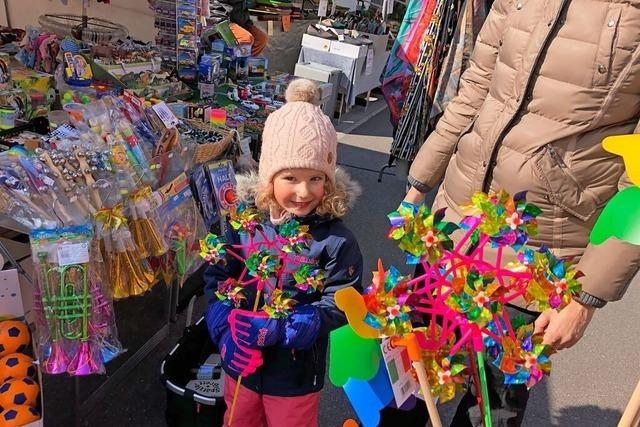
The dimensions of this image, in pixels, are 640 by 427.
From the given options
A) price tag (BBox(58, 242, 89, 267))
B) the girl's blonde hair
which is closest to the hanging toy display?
the girl's blonde hair

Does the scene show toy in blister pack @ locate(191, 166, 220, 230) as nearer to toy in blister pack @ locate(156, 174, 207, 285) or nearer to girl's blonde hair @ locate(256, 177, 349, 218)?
toy in blister pack @ locate(156, 174, 207, 285)

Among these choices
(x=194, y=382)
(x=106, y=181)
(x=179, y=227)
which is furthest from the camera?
(x=179, y=227)

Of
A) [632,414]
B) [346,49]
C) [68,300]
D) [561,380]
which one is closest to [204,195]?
[68,300]

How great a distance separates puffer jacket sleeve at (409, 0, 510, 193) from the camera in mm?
1604

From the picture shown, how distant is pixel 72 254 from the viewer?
171 centimetres

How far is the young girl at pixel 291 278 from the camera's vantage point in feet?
4.83

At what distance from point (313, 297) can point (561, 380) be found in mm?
2070

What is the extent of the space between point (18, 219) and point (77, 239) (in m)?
0.21

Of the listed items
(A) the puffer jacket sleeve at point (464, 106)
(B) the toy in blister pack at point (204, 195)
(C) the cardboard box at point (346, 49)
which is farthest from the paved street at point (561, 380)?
(C) the cardboard box at point (346, 49)

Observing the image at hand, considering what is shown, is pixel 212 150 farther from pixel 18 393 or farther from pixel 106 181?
pixel 18 393

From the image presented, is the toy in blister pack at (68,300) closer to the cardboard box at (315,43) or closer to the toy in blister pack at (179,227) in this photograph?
the toy in blister pack at (179,227)

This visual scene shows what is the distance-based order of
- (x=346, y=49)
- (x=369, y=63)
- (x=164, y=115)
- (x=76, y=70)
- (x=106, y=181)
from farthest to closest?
(x=369, y=63), (x=346, y=49), (x=76, y=70), (x=164, y=115), (x=106, y=181)

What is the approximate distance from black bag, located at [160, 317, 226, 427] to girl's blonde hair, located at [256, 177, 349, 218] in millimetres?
840

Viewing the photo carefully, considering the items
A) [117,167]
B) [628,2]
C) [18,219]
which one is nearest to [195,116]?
[117,167]
